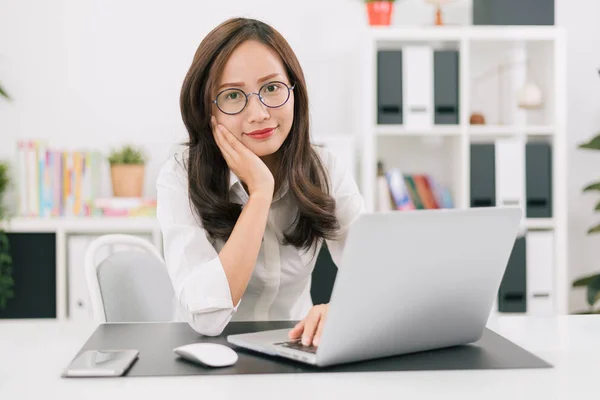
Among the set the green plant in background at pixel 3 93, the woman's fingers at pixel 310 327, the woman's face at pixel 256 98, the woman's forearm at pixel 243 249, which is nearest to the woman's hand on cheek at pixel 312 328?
the woman's fingers at pixel 310 327

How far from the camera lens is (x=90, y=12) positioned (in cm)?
328

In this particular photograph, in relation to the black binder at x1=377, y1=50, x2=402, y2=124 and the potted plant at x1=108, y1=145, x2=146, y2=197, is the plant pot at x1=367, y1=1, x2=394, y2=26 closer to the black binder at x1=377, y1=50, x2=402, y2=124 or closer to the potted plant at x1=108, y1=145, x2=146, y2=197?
the black binder at x1=377, y1=50, x2=402, y2=124

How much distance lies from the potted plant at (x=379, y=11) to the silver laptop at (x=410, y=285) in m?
2.18

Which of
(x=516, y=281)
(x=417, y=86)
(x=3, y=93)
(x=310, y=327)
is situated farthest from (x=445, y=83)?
(x=310, y=327)

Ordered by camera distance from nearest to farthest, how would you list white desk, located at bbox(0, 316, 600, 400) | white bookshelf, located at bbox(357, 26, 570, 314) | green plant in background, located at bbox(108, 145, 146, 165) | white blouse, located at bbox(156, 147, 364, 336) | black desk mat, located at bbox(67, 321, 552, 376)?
white desk, located at bbox(0, 316, 600, 400), black desk mat, located at bbox(67, 321, 552, 376), white blouse, located at bbox(156, 147, 364, 336), white bookshelf, located at bbox(357, 26, 570, 314), green plant in background, located at bbox(108, 145, 146, 165)

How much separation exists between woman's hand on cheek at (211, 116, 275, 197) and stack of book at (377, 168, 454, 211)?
5.14 feet

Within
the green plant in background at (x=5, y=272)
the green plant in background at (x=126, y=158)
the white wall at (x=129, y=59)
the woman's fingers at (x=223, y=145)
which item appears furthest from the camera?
the white wall at (x=129, y=59)

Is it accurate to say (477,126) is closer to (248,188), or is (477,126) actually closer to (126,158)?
(126,158)

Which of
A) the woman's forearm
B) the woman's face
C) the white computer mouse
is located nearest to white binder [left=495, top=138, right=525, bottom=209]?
the woman's face

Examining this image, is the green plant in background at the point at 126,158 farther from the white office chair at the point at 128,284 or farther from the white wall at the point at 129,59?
the white office chair at the point at 128,284

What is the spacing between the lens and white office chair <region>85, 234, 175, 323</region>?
1414 mm

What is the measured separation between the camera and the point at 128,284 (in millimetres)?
1476

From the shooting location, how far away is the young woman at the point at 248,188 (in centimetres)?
137

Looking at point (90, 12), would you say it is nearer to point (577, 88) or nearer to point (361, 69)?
point (361, 69)
